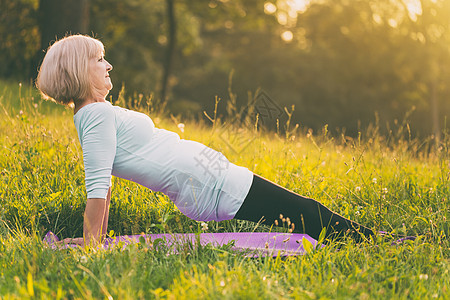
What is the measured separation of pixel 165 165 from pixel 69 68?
31.4 inches

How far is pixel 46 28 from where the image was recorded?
9.47 meters

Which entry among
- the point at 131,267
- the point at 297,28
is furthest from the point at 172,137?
the point at 297,28

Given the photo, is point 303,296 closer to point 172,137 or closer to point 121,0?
point 172,137

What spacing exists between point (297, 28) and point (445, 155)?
1151 inches

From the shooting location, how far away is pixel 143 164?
2.76 metres

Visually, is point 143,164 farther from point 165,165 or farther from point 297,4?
point 297,4

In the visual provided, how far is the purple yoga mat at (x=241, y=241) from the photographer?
274 cm

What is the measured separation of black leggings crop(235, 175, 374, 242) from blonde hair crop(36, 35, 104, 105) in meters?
1.18

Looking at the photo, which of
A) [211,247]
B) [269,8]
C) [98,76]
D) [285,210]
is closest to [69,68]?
[98,76]

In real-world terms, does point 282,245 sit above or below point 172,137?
below

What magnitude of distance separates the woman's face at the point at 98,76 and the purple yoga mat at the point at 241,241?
0.90 metres

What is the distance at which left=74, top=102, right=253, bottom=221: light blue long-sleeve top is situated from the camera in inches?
106

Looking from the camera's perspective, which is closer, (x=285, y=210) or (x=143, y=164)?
(x=143, y=164)

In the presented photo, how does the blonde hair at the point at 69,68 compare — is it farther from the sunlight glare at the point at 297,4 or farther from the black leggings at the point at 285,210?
the sunlight glare at the point at 297,4
